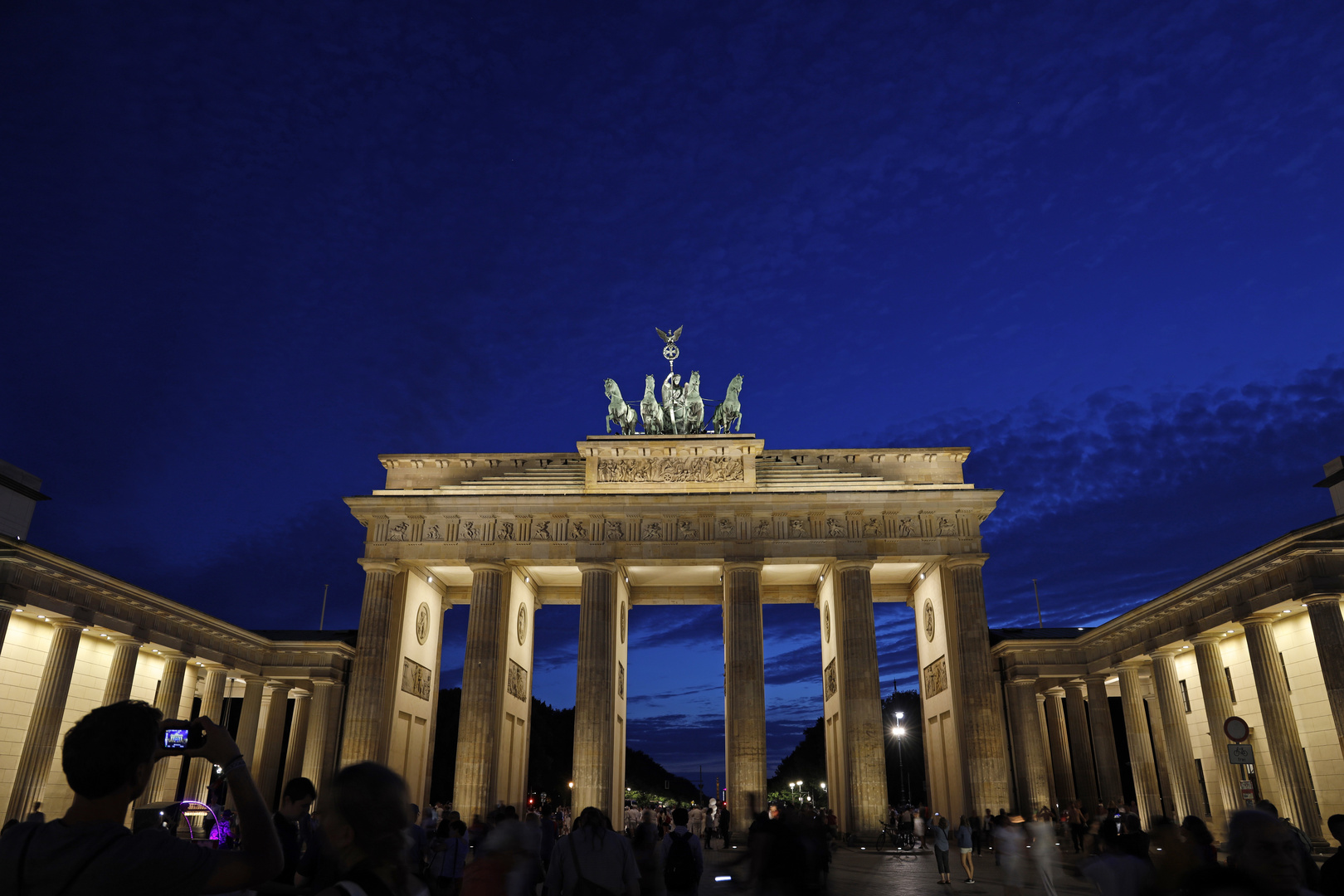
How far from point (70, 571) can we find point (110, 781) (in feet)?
97.9

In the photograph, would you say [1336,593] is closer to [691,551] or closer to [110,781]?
[691,551]

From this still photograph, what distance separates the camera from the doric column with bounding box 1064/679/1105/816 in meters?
39.8

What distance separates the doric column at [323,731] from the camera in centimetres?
3819

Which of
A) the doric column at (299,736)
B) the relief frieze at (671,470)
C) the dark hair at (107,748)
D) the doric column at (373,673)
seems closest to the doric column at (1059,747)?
the relief frieze at (671,470)

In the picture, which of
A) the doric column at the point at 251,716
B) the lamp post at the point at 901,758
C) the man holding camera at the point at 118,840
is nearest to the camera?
the man holding camera at the point at 118,840

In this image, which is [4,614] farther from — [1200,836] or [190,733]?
[1200,836]

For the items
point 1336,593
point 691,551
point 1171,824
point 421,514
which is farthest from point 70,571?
point 1336,593

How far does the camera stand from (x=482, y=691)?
119ft

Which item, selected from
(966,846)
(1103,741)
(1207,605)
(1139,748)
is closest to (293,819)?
(966,846)

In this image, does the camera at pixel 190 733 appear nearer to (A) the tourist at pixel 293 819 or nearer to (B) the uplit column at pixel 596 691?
(A) the tourist at pixel 293 819

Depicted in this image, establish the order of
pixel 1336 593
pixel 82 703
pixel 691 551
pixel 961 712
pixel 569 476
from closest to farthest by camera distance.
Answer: pixel 1336 593, pixel 82 703, pixel 961 712, pixel 691 551, pixel 569 476

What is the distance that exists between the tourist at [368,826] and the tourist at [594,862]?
175 inches

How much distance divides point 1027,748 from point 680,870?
33167mm

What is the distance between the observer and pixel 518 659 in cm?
4128
